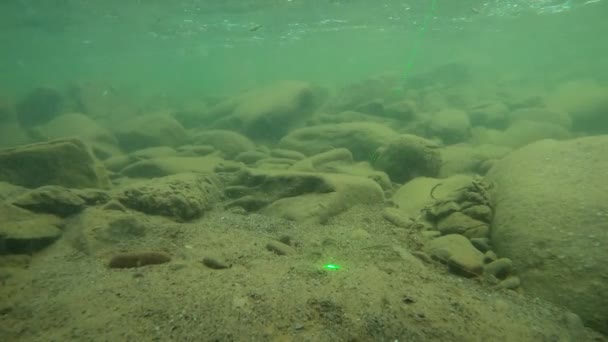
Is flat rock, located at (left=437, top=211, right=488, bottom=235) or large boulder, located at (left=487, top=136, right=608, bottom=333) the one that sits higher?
large boulder, located at (left=487, top=136, right=608, bottom=333)

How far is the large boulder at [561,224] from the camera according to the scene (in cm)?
292

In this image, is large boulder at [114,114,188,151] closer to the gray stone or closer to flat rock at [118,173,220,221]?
flat rock at [118,173,220,221]

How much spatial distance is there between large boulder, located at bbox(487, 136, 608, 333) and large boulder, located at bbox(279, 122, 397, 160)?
4.32 metres

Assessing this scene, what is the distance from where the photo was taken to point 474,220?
13.9 ft

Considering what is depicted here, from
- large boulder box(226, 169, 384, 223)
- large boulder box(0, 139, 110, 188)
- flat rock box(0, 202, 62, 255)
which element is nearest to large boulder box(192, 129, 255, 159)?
large boulder box(0, 139, 110, 188)

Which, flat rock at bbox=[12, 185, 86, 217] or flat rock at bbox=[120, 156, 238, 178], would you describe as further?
flat rock at bbox=[120, 156, 238, 178]

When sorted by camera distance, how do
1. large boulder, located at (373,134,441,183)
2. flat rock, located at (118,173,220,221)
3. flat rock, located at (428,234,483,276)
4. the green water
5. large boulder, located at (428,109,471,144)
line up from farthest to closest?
the green water, large boulder, located at (428,109,471,144), large boulder, located at (373,134,441,183), flat rock, located at (118,173,220,221), flat rock, located at (428,234,483,276)

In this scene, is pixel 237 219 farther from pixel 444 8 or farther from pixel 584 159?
pixel 444 8

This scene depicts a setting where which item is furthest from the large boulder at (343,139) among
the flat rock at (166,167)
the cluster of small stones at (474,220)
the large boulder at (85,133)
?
the large boulder at (85,133)

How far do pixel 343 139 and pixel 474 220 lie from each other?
5.37 metres

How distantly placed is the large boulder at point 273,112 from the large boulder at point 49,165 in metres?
6.62

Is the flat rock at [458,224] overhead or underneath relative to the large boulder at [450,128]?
overhead

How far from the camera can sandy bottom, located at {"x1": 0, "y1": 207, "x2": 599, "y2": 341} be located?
223 cm

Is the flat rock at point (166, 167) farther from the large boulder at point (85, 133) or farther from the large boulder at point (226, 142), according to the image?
the large boulder at point (85, 133)
